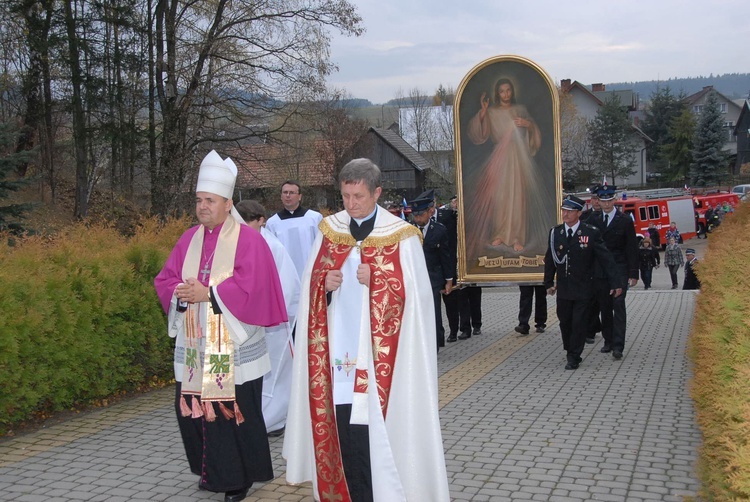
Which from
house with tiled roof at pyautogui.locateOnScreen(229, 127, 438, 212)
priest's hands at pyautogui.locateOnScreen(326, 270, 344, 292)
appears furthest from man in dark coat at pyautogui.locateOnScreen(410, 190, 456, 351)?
house with tiled roof at pyautogui.locateOnScreen(229, 127, 438, 212)

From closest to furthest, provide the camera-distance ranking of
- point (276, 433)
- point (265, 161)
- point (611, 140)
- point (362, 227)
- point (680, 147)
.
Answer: point (362, 227), point (276, 433), point (265, 161), point (611, 140), point (680, 147)

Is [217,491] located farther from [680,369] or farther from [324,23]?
[324,23]

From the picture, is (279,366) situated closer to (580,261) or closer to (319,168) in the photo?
(580,261)

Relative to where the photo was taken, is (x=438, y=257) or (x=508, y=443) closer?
(x=508, y=443)

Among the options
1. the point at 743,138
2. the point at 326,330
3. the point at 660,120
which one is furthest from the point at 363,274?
the point at 743,138

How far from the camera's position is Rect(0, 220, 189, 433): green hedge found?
21.6ft

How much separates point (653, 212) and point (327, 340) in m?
38.1

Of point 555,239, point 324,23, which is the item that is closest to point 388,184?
point 324,23

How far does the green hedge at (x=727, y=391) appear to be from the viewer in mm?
3217

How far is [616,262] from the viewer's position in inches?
393

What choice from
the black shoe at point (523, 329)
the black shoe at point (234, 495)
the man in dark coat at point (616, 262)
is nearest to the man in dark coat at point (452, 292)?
the black shoe at point (523, 329)

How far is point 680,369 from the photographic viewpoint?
915 cm

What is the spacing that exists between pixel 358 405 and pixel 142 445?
2785 millimetres

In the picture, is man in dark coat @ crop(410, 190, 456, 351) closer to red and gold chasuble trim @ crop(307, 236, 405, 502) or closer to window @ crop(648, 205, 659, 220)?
red and gold chasuble trim @ crop(307, 236, 405, 502)
